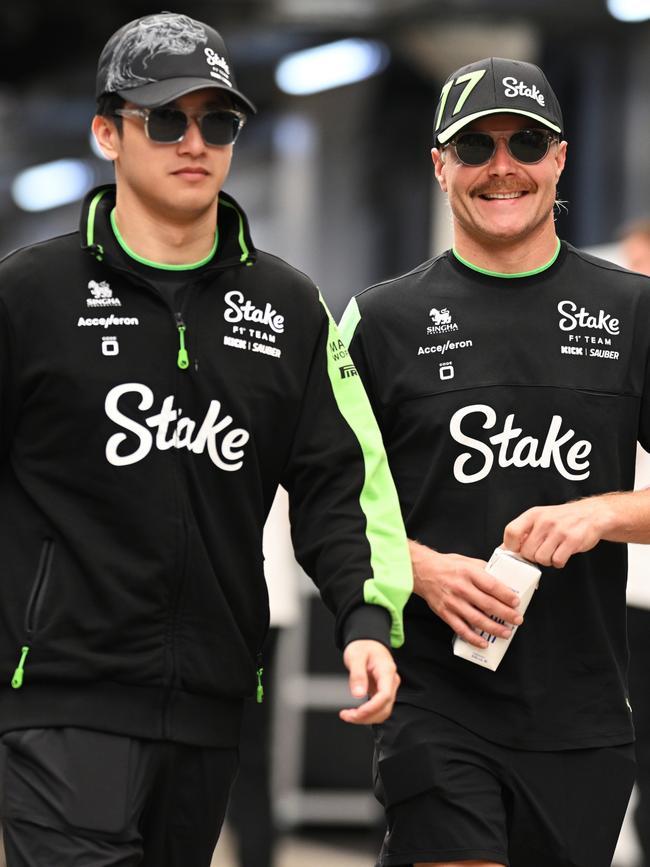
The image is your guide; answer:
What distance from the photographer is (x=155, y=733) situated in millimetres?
3174

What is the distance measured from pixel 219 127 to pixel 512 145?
79cm

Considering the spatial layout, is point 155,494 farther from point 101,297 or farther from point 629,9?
point 629,9

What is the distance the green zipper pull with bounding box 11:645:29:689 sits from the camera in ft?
10.2

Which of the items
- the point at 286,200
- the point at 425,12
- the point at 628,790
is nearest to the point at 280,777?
the point at 628,790

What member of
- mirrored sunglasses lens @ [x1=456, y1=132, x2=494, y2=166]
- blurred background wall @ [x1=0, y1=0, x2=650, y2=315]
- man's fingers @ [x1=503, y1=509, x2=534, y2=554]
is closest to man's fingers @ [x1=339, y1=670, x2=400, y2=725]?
man's fingers @ [x1=503, y1=509, x2=534, y2=554]

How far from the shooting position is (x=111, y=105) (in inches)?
131

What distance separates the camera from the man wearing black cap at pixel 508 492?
3.58 meters

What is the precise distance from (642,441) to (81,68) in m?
11.7

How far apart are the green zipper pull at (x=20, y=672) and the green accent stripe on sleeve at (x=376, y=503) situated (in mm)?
656

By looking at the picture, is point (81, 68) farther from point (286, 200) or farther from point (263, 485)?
point (263, 485)

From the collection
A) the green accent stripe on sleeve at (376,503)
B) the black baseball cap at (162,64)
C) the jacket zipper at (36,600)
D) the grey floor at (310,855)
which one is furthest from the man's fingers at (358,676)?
the grey floor at (310,855)

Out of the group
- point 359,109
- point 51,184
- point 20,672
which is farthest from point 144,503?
point 51,184

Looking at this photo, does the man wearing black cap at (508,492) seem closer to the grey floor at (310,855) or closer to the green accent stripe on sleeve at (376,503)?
the green accent stripe on sleeve at (376,503)

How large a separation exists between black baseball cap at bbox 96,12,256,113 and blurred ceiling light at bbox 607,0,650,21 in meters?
8.76
